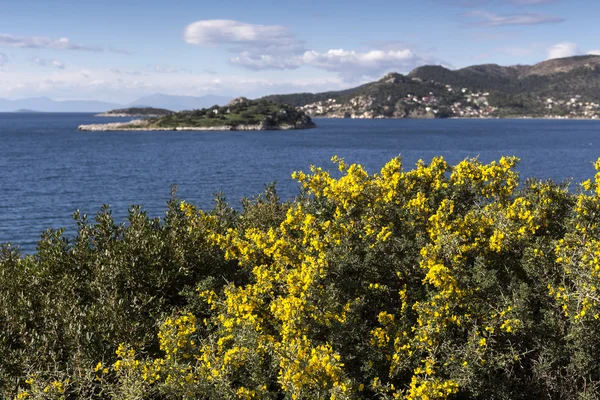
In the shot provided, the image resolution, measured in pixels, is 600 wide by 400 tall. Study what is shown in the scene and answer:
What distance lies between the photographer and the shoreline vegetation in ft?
35.6

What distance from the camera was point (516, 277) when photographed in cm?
1292

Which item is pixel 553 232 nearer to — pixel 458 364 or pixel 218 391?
pixel 458 364

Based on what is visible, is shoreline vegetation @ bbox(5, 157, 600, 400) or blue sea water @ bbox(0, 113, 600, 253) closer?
shoreline vegetation @ bbox(5, 157, 600, 400)

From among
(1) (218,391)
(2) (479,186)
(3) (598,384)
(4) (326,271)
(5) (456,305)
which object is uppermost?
(2) (479,186)

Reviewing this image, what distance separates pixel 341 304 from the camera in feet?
39.6

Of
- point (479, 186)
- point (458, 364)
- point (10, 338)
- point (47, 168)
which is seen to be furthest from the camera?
point (47, 168)

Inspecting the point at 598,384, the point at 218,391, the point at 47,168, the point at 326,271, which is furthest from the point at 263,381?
the point at 47,168

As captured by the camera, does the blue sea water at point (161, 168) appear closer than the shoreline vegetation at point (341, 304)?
No

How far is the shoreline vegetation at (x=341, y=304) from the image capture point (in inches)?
427

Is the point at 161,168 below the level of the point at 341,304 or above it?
below

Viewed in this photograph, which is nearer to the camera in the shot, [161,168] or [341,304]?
[341,304]

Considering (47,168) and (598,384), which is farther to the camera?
(47,168)

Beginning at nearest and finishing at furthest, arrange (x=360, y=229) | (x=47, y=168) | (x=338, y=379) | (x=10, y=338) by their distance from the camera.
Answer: (x=338, y=379)
(x=10, y=338)
(x=360, y=229)
(x=47, y=168)

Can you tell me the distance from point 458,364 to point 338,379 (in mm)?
2709
